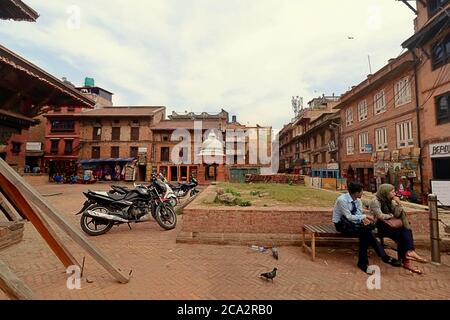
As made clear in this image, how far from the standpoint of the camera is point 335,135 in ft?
86.4

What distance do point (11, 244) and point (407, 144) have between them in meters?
20.1

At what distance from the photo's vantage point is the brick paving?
3332 millimetres

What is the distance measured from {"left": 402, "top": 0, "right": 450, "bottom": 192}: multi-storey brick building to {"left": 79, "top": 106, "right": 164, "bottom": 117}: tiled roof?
2881 centimetres

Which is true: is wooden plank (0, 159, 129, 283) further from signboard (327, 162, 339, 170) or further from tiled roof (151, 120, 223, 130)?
tiled roof (151, 120, 223, 130)

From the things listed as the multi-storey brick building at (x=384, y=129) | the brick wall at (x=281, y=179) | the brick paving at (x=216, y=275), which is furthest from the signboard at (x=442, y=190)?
the brick paving at (x=216, y=275)

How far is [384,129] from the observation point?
729 inches

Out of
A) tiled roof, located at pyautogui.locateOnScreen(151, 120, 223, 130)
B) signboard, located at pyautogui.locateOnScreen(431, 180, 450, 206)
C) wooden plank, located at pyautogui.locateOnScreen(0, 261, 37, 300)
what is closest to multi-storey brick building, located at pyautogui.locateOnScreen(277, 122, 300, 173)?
tiled roof, located at pyautogui.locateOnScreen(151, 120, 223, 130)

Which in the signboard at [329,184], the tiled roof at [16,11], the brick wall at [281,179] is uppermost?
the tiled roof at [16,11]

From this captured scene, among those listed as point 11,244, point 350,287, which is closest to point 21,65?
point 11,244

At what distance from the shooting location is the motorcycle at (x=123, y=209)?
6.24m

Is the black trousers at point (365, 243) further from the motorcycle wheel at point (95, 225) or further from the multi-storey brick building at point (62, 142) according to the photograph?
the multi-storey brick building at point (62, 142)

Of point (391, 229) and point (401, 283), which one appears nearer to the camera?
point (401, 283)

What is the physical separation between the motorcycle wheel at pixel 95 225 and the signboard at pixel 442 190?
15.9m

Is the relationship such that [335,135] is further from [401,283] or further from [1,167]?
[1,167]
